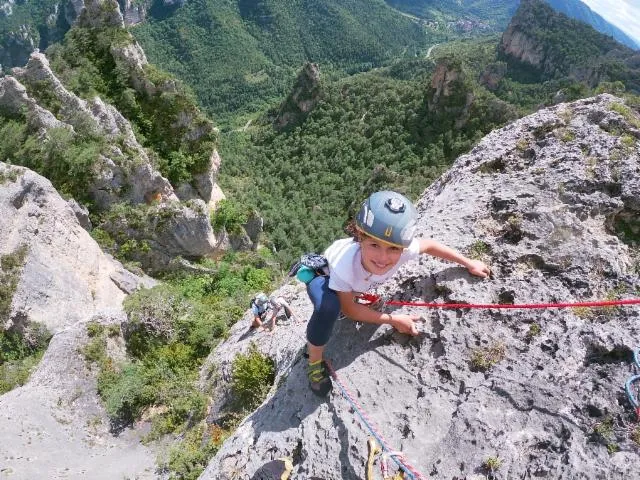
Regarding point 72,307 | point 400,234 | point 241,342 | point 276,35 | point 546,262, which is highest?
point 400,234

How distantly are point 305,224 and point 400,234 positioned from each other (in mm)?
40654

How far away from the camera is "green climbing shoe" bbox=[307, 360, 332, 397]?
15.4 ft

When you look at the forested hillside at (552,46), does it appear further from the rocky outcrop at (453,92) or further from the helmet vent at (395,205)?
the helmet vent at (395,205)

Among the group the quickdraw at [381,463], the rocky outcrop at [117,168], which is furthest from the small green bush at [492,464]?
the rocky outcrop at [117,168]

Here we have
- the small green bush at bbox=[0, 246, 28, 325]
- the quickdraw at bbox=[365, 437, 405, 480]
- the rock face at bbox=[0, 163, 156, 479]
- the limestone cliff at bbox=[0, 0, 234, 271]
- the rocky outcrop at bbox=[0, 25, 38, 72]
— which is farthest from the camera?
the rocky outcrop at bbox=[0, 25, 38, 72]

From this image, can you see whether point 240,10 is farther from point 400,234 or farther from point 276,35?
point 400,234

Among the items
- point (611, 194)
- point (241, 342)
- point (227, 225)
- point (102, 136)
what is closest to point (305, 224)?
point (227, 225)

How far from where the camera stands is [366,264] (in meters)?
4.08

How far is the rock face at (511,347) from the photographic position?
3.66 metres

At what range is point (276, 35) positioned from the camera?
162 m

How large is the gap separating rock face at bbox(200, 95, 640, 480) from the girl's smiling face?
113cm

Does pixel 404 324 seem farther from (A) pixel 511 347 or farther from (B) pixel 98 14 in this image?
(B) pixel 98 14

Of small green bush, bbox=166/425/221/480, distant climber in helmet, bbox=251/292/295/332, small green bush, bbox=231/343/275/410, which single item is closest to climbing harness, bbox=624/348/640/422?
small green bush, bbox=231/343/275/410

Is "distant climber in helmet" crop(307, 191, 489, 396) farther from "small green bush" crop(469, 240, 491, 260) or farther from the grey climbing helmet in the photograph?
"small green bush" crop(469, 240, 491, 260)
